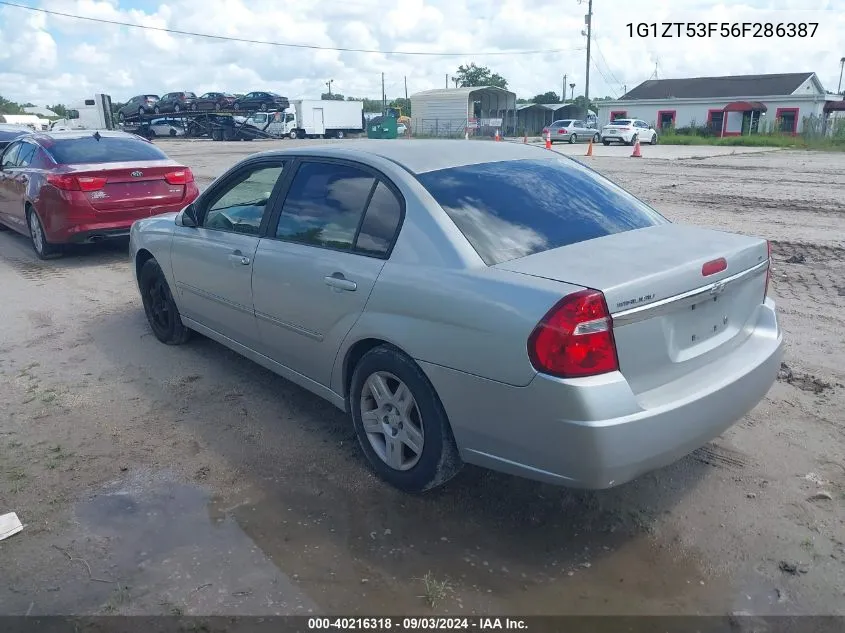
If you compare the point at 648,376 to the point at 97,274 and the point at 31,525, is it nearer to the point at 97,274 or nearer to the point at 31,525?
the point at 31,525

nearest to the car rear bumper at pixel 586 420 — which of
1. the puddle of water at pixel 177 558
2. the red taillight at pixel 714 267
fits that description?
the red taillight at pixel 714 267

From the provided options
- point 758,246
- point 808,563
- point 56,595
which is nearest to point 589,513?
point 808,563

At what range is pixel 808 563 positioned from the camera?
294cm

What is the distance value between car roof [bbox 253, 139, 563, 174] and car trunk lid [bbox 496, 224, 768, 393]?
87 cm

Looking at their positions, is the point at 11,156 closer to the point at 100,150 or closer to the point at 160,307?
the point at 100,150

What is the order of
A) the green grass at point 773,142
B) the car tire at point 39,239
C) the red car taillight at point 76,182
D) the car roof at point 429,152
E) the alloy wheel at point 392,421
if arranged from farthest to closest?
the green grass at point 773,142 → the car tire at point 39,239 → the red car taillight at point 76,182 → the car roof at point 429,152 → the alloy wheel at point 392,421

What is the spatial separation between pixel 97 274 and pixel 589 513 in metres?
7.07

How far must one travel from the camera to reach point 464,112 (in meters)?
56.2

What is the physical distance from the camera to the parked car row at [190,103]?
46.2m

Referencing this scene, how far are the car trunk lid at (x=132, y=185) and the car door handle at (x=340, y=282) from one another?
589cm

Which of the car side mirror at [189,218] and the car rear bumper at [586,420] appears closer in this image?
the car rear bumper at [586,420]

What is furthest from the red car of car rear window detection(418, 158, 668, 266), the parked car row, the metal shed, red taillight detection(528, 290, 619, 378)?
the metal shed

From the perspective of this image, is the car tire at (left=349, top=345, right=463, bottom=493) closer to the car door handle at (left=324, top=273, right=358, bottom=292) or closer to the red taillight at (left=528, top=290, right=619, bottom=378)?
the car door handle at (left=324, top=273, right=358, bottom=292)

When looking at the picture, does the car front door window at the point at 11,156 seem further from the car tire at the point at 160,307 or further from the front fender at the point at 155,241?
the car tire at the point at 160,307
